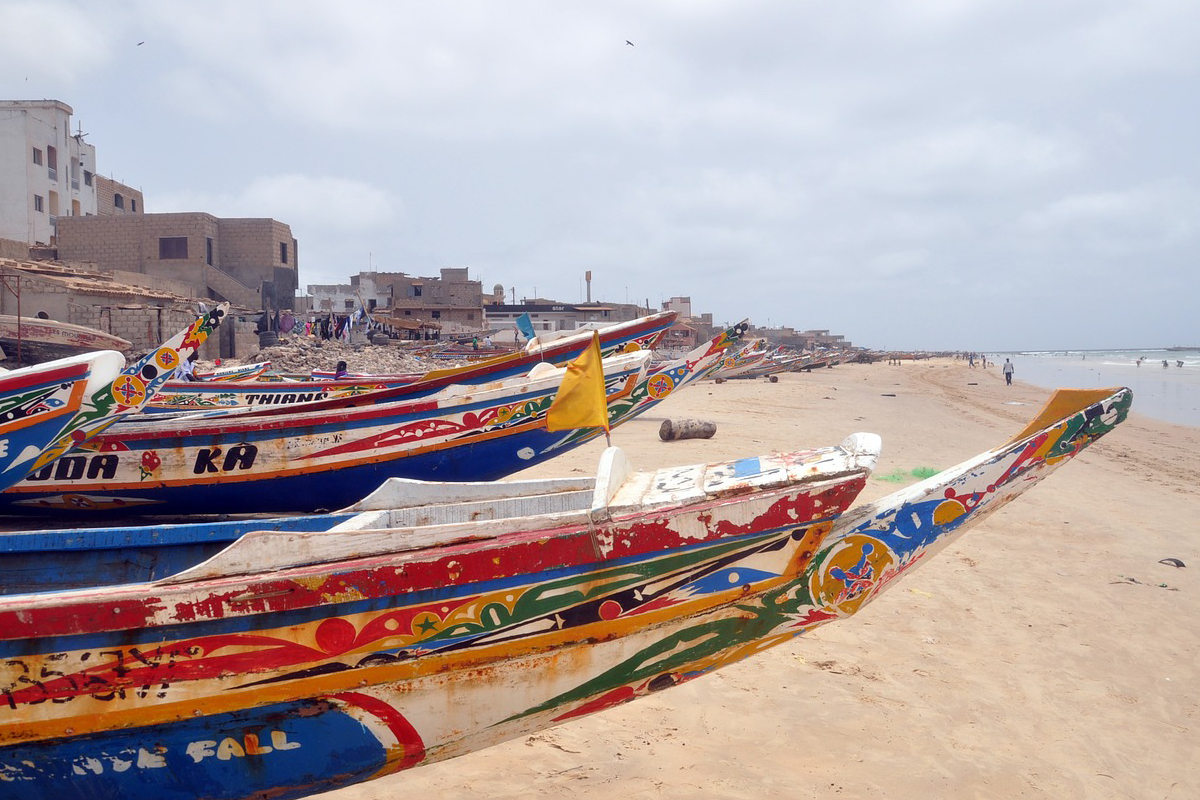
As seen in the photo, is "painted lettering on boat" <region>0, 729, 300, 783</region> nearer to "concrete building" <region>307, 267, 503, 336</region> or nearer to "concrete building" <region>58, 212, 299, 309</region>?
"concrete building" <region>58, 212, 299, 309</region>

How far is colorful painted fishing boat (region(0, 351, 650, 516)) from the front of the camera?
6000 millimetres

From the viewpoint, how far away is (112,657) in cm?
219

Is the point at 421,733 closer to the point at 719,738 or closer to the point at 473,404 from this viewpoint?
the point at 719,738

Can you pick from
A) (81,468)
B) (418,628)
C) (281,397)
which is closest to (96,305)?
(281,397)

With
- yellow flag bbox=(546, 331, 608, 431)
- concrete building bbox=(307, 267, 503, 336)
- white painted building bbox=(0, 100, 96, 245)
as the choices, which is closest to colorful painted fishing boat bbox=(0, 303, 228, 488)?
yellow flag bbox=(546, 331, 608, 431)

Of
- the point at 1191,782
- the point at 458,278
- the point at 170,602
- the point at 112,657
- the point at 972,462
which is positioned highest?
the point at 458,278

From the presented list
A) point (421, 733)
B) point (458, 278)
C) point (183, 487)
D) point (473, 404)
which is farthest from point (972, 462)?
point (458, 278)

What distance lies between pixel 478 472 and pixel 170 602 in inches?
168

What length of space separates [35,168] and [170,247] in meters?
14.8

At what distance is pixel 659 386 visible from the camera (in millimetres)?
8180

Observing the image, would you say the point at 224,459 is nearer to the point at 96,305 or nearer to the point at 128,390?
the point at 128,390

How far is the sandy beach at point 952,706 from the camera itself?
326 cm

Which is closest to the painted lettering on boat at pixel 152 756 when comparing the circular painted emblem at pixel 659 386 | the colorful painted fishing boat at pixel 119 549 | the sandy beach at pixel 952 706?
the sandy beach at pixel 952 706

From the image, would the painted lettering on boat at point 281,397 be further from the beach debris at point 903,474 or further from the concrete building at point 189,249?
the concrete building at point 189,249
